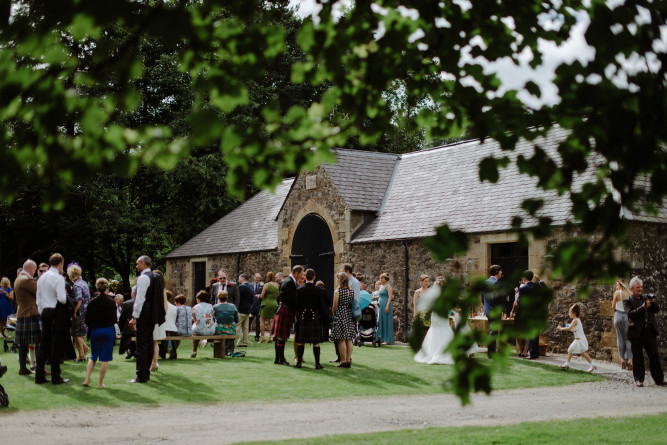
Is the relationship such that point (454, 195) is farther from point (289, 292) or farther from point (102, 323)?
point (102, 323)

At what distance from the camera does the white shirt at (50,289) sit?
1184cm

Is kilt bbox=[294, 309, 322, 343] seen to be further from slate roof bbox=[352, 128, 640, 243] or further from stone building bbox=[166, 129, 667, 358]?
slate roof bbox=[352, 128, 640, 243]

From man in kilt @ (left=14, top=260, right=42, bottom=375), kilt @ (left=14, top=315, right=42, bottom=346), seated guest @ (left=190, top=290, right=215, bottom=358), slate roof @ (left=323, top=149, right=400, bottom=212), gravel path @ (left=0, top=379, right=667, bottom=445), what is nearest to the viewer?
gravel path @ (left=0, top=379, right=667, bottom=445)

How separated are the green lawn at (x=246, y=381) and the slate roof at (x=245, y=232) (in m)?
11.4

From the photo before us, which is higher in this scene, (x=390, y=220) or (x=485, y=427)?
(x=390, y=220)

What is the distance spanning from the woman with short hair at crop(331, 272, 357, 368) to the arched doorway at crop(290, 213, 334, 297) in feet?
28.6

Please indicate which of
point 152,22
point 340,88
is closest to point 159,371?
point 340,88

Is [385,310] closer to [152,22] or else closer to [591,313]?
[591,313]

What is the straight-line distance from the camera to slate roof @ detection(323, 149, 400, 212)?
920 inches

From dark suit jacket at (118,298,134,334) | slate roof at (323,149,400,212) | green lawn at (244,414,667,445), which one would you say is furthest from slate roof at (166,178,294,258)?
green lawn at (244,414,667,445)

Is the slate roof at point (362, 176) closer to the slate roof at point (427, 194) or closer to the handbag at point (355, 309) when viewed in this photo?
the slate roof at point (427, 194)

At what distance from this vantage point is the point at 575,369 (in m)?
14.3

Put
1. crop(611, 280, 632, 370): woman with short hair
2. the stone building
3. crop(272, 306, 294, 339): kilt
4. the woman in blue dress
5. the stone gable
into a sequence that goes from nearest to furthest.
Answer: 1. crop(611, 280, 632, 370): woman with short hair
2. crop(272, 306, 294, 339): kilt
3. the stone building
4. the woman in blue dress
5. the stone gable

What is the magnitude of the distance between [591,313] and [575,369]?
7.68 ft
